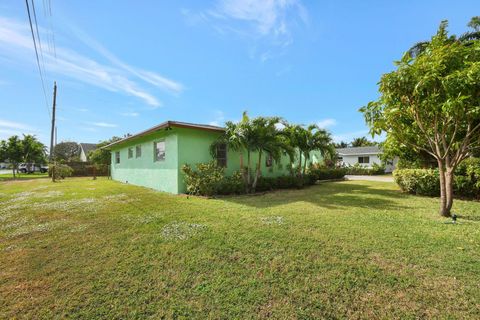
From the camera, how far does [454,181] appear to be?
894cm

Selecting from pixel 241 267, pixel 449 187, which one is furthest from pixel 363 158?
pixel 241 267

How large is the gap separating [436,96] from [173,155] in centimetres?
942

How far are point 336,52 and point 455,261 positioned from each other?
10.6 meters

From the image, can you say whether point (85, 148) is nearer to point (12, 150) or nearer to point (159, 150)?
point (12, 150)

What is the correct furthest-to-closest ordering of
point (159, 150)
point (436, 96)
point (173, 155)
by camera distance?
1. point (159, 150)
2. point (173, 155)
3. point (436, 96)

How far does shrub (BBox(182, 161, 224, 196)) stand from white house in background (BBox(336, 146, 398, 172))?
74.1 feet

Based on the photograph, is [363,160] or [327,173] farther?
[363,160]

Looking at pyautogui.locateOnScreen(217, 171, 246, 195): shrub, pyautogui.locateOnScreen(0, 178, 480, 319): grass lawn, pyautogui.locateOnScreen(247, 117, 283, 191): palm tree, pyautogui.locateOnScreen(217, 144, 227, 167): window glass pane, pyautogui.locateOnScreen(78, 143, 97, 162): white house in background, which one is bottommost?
pyautogui.locateOnScreen(0, 178, 480, 319): grass lawn

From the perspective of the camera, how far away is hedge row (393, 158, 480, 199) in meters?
8.42

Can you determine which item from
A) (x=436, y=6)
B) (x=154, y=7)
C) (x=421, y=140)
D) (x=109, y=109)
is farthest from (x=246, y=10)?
(x=109, y=109)

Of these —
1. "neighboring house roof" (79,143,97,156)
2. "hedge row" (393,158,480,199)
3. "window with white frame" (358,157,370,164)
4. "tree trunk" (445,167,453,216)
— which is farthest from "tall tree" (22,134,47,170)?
"window with white frame" (358,157,370,164)

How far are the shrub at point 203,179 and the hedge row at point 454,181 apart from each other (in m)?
8.72

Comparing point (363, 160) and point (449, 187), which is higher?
point (363, 160)

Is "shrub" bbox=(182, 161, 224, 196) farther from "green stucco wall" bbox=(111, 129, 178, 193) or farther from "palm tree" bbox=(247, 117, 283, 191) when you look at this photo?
"palm tree" bbox=(247, 117, 283, 191)
